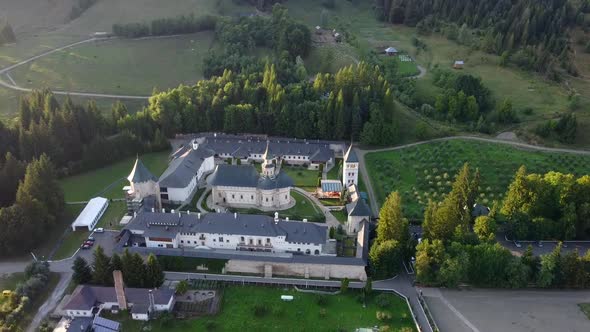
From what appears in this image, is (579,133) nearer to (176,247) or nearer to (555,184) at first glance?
(555,184)

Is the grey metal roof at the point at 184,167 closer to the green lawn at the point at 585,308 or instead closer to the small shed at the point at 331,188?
the small shed at the point at 331,188

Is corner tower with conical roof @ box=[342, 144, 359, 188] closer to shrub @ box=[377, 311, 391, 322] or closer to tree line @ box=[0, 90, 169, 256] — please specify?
shrub @ box=[377, 311, 391, 322]

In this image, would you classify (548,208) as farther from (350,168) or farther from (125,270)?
(125,270)

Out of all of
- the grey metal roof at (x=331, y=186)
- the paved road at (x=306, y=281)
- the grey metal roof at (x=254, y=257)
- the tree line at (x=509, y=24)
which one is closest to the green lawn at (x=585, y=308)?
the paved road at (x=306, y=281)

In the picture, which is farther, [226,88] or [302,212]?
[226,88]

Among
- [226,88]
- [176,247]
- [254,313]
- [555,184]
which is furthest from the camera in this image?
[226,88]

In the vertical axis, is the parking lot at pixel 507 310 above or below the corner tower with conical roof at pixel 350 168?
below

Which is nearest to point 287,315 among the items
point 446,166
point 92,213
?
point 92,213

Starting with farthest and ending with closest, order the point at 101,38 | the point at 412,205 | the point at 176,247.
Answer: the point at 101,38
the point at 412,205
the point at 176,247

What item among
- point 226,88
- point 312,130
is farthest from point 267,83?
point 312,130
